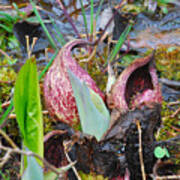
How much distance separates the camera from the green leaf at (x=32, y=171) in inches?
14.2

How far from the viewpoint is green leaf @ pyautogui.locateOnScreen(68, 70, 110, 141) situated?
0.45m

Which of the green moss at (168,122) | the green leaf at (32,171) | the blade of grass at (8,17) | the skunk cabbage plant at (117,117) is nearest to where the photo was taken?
the green leaf at (32,171)

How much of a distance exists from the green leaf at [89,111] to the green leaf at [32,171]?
0.47 feet

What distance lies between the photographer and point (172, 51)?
0.94 m

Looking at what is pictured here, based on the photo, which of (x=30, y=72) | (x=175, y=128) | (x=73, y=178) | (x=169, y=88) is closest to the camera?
(x=30, y=72)

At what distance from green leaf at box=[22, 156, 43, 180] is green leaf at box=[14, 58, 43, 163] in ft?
0.19

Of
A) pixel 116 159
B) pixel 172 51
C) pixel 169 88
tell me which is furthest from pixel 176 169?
pixel 172 51

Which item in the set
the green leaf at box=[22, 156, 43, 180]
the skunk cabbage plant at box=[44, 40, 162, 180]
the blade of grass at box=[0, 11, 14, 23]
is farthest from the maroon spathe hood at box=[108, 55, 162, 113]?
the blade of grass at box=[0, 11, 14, 23]

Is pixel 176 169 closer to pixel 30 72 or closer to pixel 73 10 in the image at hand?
pixel 30 72

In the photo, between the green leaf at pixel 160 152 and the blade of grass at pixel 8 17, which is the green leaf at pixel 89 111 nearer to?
the green leaf at pixel 160 152

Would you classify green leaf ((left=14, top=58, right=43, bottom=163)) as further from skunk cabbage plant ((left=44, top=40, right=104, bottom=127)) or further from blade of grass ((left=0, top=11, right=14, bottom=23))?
blade of grass ((left=0, top=11, right=14, bottom=23))

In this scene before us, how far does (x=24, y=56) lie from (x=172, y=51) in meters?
0.57

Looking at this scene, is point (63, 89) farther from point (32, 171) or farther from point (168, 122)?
point (168, 122)

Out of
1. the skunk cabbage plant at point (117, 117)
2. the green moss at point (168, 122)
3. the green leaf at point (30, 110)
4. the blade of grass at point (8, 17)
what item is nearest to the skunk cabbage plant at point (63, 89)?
the skunk cabbage plant at point (117, 117)
